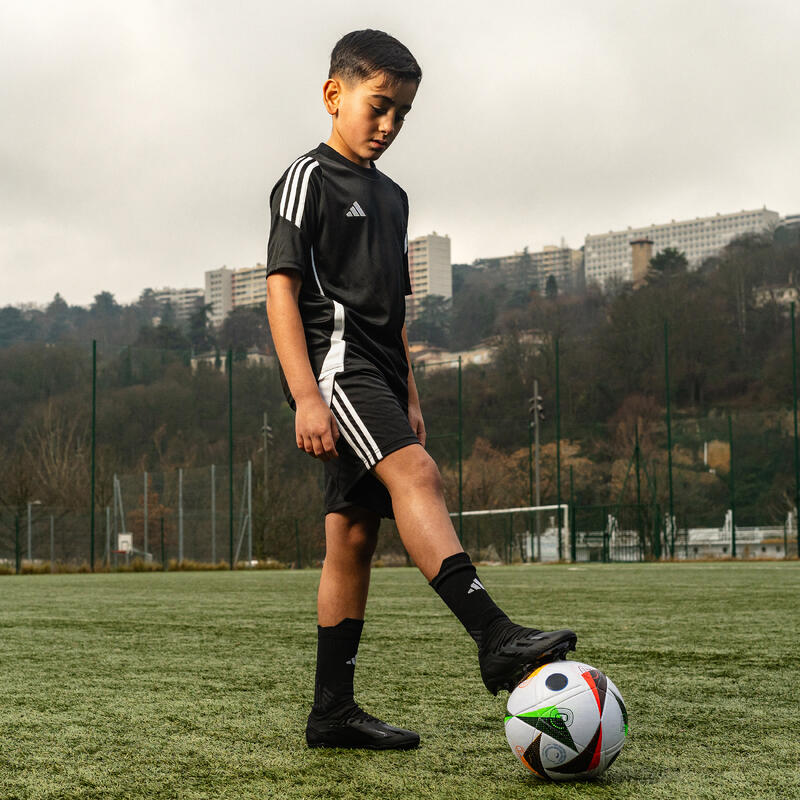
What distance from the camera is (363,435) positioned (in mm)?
2012

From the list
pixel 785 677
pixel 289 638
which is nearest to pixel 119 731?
pixel 785 677

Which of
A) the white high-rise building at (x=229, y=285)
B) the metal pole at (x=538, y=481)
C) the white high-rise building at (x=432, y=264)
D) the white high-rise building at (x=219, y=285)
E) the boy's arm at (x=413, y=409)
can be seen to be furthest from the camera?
the white high-rise building at (x=219, y=285)

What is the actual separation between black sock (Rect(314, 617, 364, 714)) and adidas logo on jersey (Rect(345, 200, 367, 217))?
2.79 feet

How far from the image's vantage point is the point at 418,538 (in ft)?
6.25

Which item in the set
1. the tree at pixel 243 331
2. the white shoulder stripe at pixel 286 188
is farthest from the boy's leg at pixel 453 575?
the tree at pixel 243 331

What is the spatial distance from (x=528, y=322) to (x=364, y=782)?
3414 centimetres

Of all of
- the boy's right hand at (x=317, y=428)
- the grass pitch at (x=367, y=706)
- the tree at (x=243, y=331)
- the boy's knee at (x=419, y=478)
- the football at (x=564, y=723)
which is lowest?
the grass pitch at (x=367, y=706)

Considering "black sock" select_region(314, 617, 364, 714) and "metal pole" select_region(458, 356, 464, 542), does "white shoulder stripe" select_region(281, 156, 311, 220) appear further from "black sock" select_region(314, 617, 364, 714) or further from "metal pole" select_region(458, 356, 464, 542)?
"metal pole" select_region(458, 356, 464, 542)

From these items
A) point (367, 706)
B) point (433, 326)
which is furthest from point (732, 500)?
point (433, 326)

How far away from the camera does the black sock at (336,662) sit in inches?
85.0

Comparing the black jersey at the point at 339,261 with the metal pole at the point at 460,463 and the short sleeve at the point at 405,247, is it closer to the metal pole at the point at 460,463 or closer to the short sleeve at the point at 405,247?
the short sleeve at the point at 405,247

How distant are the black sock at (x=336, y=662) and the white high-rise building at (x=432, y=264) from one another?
82844 millimetres

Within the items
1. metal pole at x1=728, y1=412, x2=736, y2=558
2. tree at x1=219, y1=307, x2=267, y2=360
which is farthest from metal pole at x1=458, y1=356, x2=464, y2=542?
metal pole at x1=728, y1=412, x2=736, y2=558

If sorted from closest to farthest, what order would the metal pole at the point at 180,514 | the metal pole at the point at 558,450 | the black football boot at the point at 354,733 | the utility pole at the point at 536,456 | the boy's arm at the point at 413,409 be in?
the black football boot at the point at 354,733, the boy's arm at the point at 413,409, the metal pole at the point at 558,450, the utility pole at the point at 536,456, the metal pole at the point at 180,514
